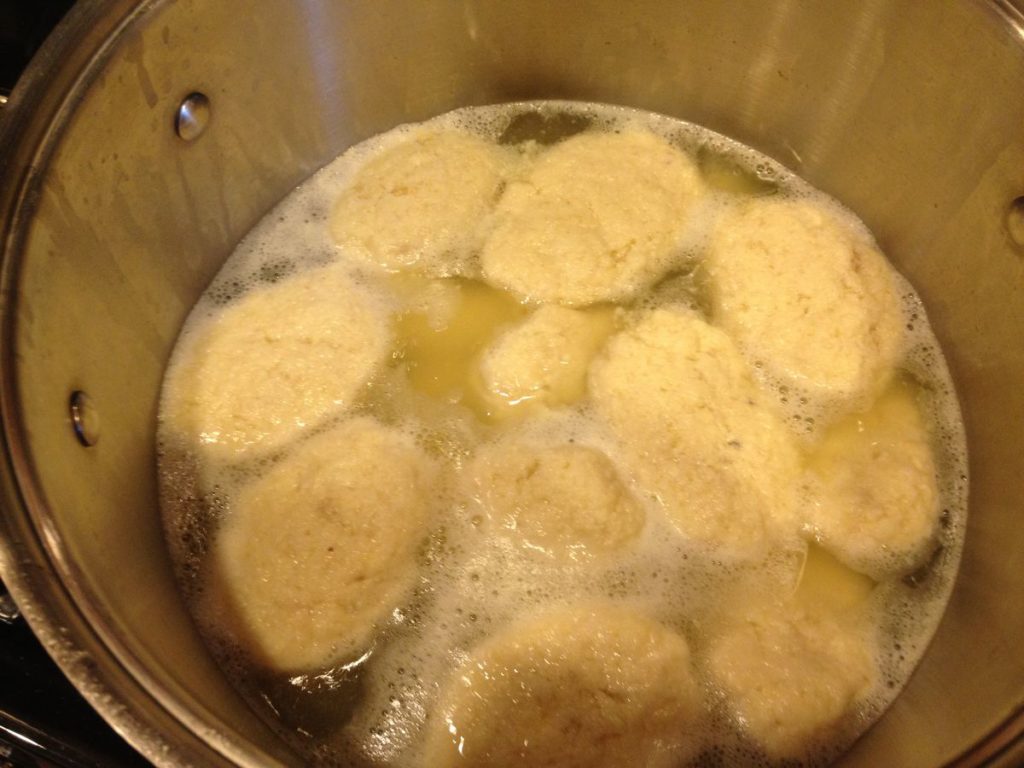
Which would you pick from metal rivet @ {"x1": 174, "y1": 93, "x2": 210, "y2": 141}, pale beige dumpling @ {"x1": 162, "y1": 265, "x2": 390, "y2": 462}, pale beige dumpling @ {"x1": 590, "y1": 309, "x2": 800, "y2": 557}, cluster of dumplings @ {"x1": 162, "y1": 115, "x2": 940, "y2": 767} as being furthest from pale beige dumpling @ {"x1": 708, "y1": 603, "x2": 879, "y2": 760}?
metal rivet @ {"x1": 174, "y1": 93, "x2": 210, "y2": 141}

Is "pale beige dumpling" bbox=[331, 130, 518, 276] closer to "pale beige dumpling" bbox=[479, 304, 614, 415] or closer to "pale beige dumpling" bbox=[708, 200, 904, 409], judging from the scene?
"pale beige dumpling" bbox=[479, 304, 614, 415]

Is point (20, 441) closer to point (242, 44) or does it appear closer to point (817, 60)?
point (242, 44)

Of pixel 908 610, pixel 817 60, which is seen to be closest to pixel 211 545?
pixel 908 610

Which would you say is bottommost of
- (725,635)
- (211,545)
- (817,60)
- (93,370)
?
(211,545)

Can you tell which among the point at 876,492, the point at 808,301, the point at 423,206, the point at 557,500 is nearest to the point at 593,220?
the point at 423,206

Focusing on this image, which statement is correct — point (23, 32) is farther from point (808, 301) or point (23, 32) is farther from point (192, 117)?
point (808, 301)

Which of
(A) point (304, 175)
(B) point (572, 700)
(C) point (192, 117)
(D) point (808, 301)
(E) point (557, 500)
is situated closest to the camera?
(B) point (572, 700)
